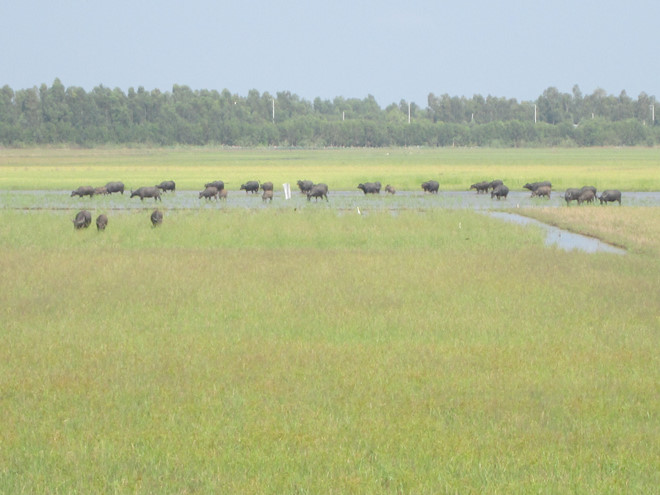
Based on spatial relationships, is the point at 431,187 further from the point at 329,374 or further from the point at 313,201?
the point at 329,374

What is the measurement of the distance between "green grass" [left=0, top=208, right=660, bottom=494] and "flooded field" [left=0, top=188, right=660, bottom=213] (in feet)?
49.7

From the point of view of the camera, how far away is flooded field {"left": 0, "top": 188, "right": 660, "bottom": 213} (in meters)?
35.8

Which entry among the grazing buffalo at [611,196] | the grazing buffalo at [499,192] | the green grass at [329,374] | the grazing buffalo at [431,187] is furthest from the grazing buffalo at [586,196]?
the green grass at [329,374]

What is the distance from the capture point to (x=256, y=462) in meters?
7.84

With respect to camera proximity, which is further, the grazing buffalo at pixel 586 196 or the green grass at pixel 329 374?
the grazing buffalo at pixel 586 196

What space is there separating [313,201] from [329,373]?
28.4m

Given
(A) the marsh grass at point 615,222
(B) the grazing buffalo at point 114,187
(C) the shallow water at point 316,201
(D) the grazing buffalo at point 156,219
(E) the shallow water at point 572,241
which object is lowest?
(E) the shallow water at point 572,241

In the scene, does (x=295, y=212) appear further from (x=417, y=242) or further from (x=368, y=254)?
(x=368, y=254)

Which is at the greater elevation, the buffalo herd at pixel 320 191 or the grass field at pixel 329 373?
the buffalo herd at pixel 320 191

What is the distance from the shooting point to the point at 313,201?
1531 inches

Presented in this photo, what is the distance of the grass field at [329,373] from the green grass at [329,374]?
0.03 m

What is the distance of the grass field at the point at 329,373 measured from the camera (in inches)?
304

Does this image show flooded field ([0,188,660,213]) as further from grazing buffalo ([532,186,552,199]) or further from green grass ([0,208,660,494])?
green grass ([0,208,660,494])

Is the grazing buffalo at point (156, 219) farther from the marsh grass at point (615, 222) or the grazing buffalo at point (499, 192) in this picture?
the grazing buffalo at point (499, 192)
